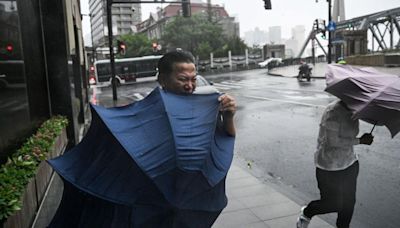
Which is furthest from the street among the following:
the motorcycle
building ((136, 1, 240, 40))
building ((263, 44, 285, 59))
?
building ((136, 1, 240, 40))

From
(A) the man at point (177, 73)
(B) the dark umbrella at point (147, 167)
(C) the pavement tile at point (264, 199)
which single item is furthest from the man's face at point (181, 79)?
(C) the pavement tile at point (264, 199)

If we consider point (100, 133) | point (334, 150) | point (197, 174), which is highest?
point (100, 133)

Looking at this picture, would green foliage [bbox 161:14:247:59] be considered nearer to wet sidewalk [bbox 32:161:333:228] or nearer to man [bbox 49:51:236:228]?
wet sidewalk [bbox 32:161:333:228]

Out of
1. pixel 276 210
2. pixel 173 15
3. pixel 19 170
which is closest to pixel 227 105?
pixel 19 170

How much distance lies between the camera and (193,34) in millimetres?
69438

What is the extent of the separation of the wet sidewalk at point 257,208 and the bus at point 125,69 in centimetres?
3746

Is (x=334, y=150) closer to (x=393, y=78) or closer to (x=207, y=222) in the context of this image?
(x=393, y=78)

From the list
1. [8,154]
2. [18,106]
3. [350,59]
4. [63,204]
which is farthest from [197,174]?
[350,59]

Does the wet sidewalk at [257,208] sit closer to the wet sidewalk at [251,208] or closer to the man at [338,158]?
the wet sidewalk at [251,208]

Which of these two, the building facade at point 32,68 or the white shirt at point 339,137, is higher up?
the building facade at point 32,68

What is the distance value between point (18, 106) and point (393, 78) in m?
4.18

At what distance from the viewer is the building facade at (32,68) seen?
14.0 feet

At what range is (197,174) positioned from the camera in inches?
66.3

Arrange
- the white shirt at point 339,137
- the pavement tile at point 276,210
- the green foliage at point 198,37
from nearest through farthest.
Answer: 1. the white shirt at point 339,137
2. the pavement tile at point 276,210
3. the green foliage at point 198,37
